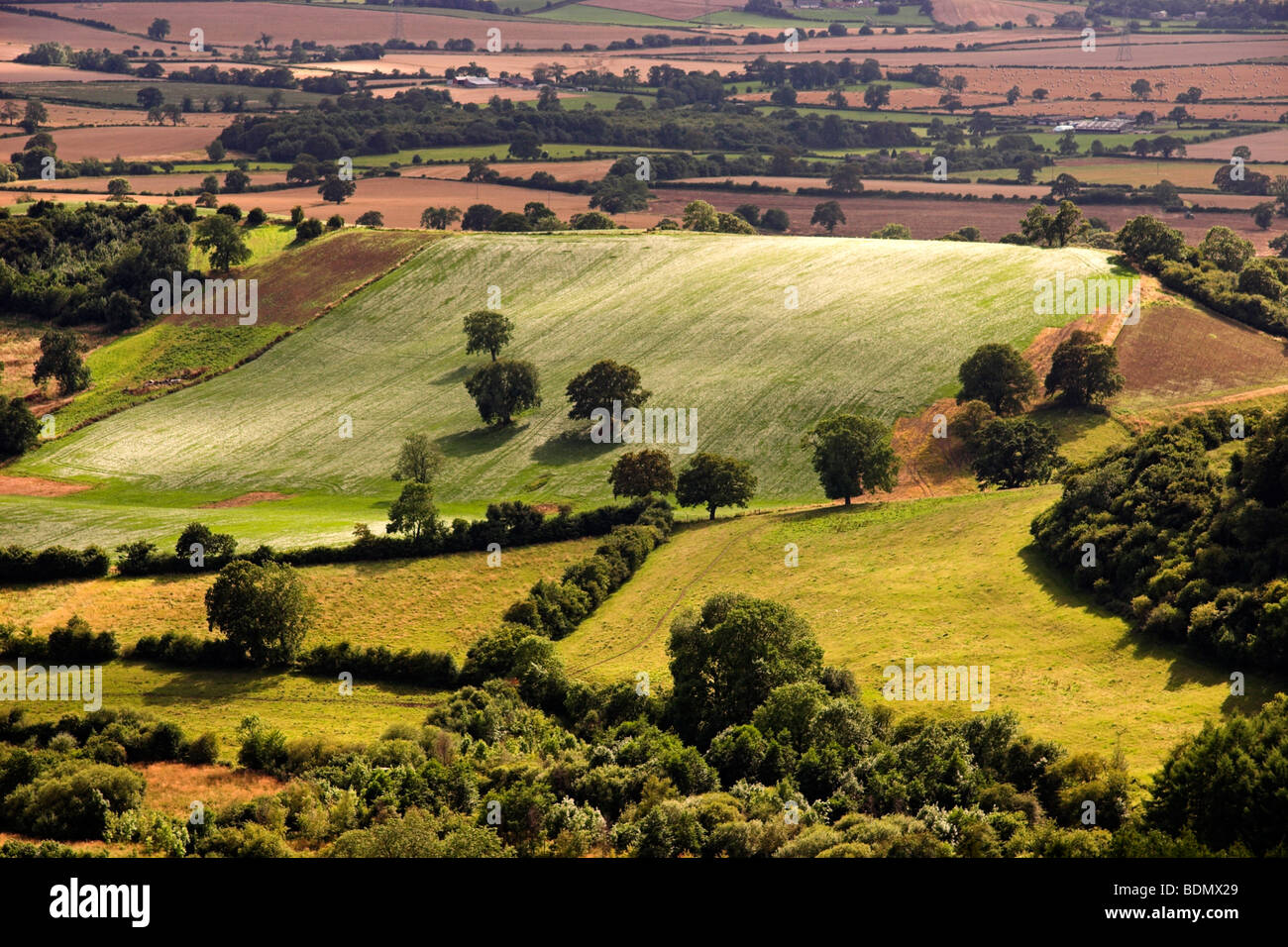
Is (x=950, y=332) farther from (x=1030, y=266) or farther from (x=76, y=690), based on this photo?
(x=76, y=690)

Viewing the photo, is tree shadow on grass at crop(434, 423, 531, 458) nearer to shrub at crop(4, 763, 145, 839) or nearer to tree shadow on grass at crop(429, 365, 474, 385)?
tree shadow on grass at crop(429, 365, 474, 385)

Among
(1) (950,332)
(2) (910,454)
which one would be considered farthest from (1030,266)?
(2) (910,454)

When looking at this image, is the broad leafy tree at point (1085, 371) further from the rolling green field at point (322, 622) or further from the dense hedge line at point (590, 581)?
the rolling green field at point (322, 622)

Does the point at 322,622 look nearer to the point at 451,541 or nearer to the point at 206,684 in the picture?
the point at 206,684

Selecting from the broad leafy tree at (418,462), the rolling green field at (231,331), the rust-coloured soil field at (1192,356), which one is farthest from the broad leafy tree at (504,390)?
the rust-coloured soil field at (1192,356)

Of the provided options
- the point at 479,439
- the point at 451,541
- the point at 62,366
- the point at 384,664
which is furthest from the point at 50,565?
the point at 62,366

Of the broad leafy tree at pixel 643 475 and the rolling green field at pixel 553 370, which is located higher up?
the rolling green field at pixel 553 370

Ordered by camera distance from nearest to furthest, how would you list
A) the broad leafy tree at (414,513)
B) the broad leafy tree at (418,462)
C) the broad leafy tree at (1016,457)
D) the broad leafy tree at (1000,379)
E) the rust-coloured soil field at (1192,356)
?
the broad leafy tree at (414,513) → the broad leafy tree at (1016,457) → the broad leafy tree at (418,462) → the broad leafy tree at (1000,379) → the rust-coloured soil field at (1192,356)
